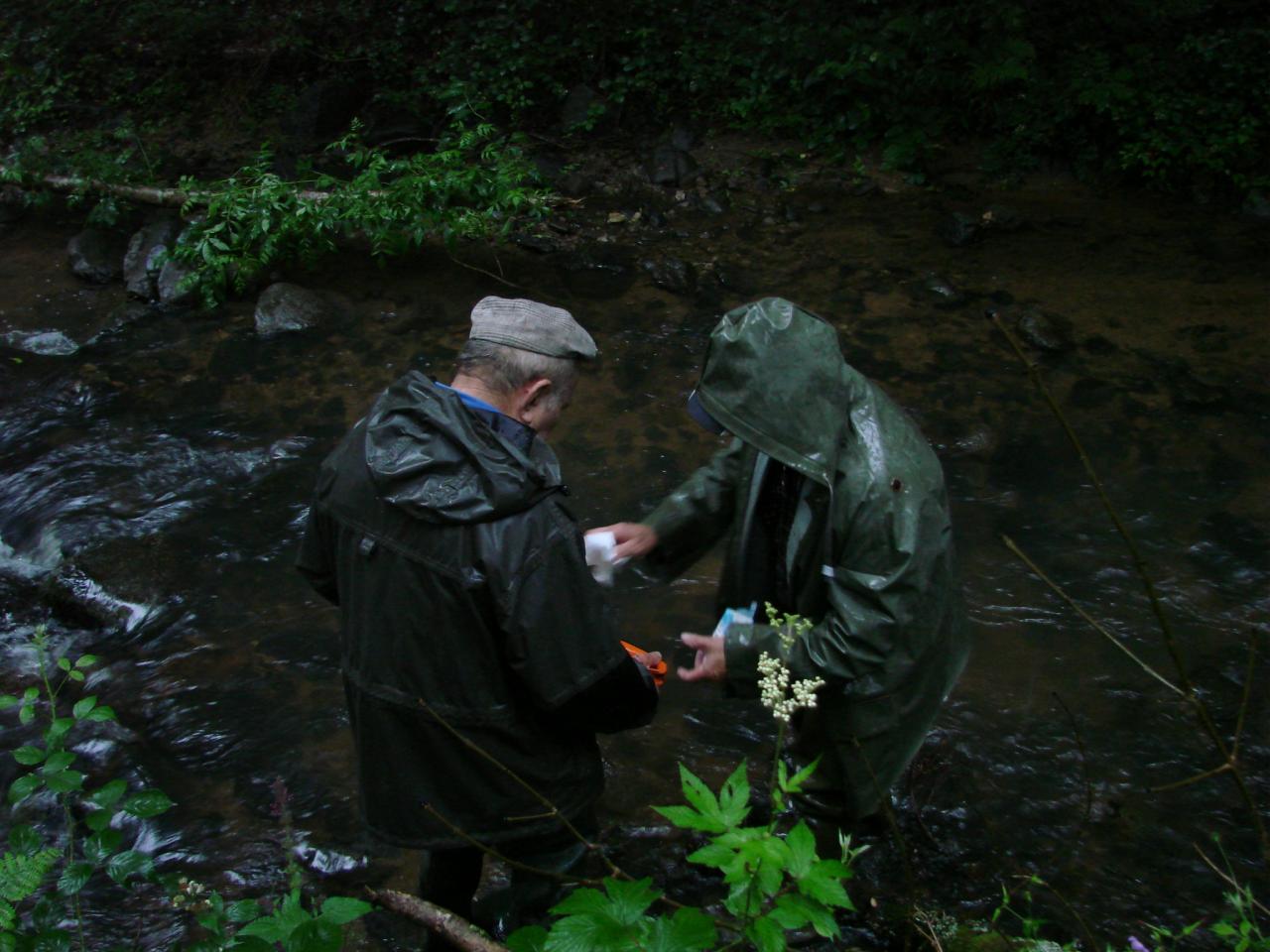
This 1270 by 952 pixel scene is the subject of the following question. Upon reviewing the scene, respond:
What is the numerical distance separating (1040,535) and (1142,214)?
176 inches

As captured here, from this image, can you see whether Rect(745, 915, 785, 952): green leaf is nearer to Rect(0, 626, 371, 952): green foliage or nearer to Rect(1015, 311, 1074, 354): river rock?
Rect(0, 626, 371, 952): green foliage

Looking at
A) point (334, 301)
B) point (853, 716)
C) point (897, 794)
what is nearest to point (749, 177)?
point (334, 301)

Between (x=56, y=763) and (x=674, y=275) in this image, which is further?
(x=674, y=275)

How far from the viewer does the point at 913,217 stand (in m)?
8.61

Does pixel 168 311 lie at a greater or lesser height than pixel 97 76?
lesser

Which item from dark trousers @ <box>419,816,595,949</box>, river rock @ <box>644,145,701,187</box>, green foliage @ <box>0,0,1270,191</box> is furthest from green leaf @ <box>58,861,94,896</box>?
green foliage @ <box>0,0,1270,191</box>

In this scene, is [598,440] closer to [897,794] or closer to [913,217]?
[897,794]

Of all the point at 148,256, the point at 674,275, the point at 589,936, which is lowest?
the point at 148,256

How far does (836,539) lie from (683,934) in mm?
1101

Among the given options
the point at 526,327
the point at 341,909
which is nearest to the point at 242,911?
the point at 341,909

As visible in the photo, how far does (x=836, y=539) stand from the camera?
2541mm

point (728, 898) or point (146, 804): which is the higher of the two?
point (728, 898)

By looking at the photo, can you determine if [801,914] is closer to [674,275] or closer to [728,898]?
[728,898]

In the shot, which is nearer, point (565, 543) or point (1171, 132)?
point (565, 543)
